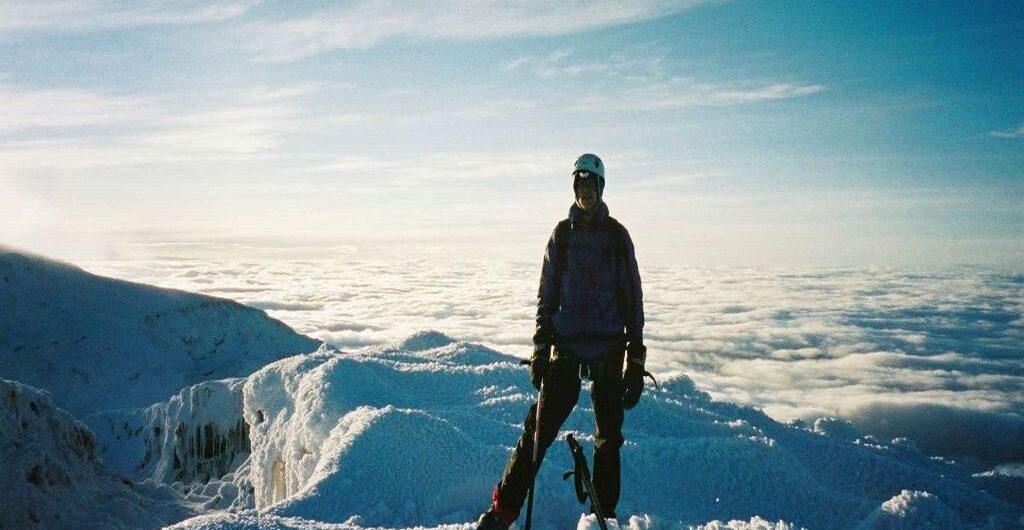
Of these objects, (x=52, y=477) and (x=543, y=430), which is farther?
(x=52, y=477)

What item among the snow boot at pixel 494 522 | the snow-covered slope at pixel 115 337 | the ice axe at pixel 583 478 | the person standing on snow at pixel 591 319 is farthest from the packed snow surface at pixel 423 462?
the snow-covered slope at pixel 115 337

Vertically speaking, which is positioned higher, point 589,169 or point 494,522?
point 589,169

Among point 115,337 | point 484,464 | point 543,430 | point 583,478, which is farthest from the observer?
point 115,337

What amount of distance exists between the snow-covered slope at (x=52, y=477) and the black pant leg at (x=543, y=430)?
10.3m

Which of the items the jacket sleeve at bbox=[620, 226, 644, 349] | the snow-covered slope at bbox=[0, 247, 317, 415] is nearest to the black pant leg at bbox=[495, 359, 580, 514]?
the jacket sleeve at bbox=[620, 226, 644, 349]

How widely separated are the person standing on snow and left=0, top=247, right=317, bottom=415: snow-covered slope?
3651cm

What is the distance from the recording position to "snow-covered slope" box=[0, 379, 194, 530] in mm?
11281

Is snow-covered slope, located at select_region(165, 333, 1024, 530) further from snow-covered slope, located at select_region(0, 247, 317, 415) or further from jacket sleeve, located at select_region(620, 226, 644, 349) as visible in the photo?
snow-covered slope, located at select_region(0, 247, 317, 415)

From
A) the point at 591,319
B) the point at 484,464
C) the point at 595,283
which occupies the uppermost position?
the point at 595,283

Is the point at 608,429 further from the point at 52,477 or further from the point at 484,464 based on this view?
the point at 52,477

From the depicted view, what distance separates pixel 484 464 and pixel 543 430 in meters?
3.73

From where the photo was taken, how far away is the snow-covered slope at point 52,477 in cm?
1128

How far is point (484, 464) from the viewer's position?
8609 millimetres

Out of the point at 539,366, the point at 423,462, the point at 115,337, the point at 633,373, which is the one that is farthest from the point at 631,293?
the point at 115,337
